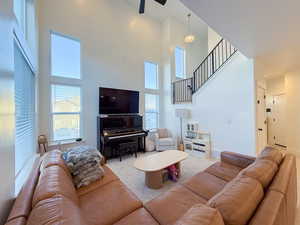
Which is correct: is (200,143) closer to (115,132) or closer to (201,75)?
(201,75)

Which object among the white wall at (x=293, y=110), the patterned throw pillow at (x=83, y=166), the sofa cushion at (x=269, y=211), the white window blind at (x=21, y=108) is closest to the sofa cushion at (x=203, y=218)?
the sofa cushion at (x=269, y=211)

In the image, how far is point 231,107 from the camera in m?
3.75

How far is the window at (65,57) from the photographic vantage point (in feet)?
11.7

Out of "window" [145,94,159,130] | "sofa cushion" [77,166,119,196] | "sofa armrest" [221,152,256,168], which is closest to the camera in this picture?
"sofa cushion" [77,166,119,196]

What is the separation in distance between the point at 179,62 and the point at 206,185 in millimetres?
5596

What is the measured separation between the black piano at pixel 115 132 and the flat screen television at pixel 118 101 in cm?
21

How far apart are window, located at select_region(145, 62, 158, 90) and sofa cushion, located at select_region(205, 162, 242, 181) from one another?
13.0 ft

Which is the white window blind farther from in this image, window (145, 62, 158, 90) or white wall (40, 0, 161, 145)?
window (145, 62, 158, 90)

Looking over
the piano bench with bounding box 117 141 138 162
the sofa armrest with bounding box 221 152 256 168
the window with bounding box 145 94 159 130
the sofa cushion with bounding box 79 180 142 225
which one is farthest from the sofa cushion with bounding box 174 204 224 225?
the window with bounding box 145 94 159 130

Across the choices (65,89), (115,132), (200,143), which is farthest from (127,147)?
(65,89)

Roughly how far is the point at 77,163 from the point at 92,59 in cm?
331

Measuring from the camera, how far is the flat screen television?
4.05m

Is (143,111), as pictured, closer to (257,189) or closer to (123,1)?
(123,1)

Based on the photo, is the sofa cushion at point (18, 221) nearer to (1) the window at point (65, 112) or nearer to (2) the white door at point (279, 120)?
(1) the window at point (65, 112)
